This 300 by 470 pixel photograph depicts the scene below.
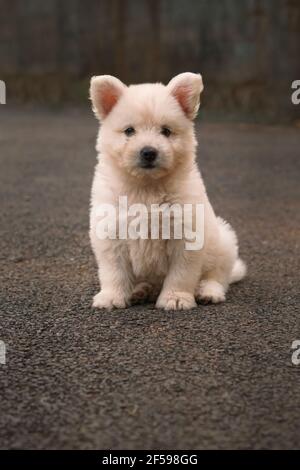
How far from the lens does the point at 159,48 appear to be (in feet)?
47.0

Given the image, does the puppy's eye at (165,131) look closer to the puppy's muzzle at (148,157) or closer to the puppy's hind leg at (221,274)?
the puppy's muzzle at (148,157)

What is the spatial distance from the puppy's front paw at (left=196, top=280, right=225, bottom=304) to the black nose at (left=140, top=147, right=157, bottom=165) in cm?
77

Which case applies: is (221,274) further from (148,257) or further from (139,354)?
(139,354)

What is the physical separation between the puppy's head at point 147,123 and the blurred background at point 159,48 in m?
8.61

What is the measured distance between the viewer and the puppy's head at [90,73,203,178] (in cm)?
377

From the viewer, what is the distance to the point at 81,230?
598cm

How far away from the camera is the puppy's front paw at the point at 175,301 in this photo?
388cm

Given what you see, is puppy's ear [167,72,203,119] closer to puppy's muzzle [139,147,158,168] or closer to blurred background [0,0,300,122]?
puppy's muzzle [139,147,158,168]

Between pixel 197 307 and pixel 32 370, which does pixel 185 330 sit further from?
pixel 32 370

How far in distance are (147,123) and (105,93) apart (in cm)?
32

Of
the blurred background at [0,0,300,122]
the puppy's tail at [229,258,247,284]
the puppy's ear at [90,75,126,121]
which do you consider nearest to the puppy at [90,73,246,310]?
the puppy's ear at [90,75,126,121]

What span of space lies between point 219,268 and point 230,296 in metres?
0.17

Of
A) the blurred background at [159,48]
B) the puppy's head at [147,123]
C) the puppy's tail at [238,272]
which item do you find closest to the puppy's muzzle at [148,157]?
the puppy's head at [147,123]

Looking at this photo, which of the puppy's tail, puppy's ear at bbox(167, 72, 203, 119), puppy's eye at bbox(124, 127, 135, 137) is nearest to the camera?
puppy's eye at bbox(124, 127, 135, 137)
